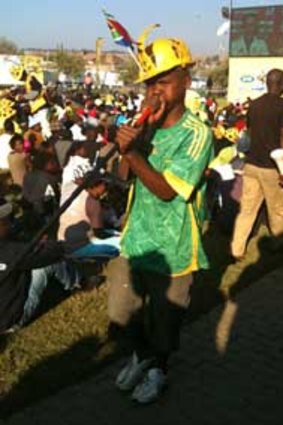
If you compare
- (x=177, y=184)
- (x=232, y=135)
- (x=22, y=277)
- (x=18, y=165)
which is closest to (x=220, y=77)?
(x=232, y=135)

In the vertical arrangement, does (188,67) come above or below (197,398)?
above

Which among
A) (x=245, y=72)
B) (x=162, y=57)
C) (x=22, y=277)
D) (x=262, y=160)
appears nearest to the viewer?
(x=162, y=57)

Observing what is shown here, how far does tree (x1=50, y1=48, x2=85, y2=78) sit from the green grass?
A: 75951 millimetres

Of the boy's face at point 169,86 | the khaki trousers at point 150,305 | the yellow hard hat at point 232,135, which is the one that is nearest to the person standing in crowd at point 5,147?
the yellow hard hat at point 232,135

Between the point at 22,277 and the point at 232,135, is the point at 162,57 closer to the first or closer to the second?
the point at 22,277

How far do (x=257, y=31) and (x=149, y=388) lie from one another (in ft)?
137

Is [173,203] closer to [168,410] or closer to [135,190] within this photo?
[135,190]

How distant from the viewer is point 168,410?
3.85 meters

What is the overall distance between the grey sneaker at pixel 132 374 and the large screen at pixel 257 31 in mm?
40211

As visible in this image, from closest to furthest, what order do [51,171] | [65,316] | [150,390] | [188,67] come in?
[188,67] < [150,390] < [65,316] < [51,171]

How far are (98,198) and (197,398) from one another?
290 cm

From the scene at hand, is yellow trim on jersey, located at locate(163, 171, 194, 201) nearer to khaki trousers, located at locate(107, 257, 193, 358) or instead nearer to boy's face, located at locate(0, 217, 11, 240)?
khaki trousers, located at locate(107, 257, 193, 358)

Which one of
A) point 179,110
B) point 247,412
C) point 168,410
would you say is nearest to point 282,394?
point 247,412

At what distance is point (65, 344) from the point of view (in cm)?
474
